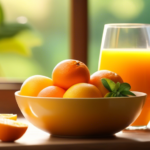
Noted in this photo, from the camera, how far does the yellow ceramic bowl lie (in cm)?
68

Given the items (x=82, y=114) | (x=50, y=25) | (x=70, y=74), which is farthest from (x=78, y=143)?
(x=50, y=25)

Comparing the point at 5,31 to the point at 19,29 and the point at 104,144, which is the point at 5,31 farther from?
the point at 104,144

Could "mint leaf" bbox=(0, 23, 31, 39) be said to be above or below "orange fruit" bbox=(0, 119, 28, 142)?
above

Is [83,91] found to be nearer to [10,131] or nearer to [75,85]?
[75,85]

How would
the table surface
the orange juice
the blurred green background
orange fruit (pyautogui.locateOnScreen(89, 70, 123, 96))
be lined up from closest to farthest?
the table surface, orange fruit (pyautogui.locateOnScreen(89, 70, 123, 96)), the orange juice, the blurred green background

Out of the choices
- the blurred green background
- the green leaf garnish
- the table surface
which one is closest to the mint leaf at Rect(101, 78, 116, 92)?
the green leaf garnish

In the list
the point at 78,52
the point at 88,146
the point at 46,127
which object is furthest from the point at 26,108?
the point at 78,52

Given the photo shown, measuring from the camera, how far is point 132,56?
2.82 ft

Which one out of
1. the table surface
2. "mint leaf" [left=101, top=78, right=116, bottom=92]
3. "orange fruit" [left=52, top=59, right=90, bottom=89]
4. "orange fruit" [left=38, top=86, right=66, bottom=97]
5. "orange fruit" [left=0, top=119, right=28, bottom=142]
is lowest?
the table surface

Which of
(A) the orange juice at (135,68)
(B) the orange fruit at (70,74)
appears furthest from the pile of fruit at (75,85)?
(A) the orange juice at (135,68)

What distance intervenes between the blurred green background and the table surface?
72cm

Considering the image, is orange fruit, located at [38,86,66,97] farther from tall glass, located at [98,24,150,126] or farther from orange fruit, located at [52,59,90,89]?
tall glass, located at [98,24,150,126]

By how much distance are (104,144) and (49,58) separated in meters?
0.87

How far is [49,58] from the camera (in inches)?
58.2
